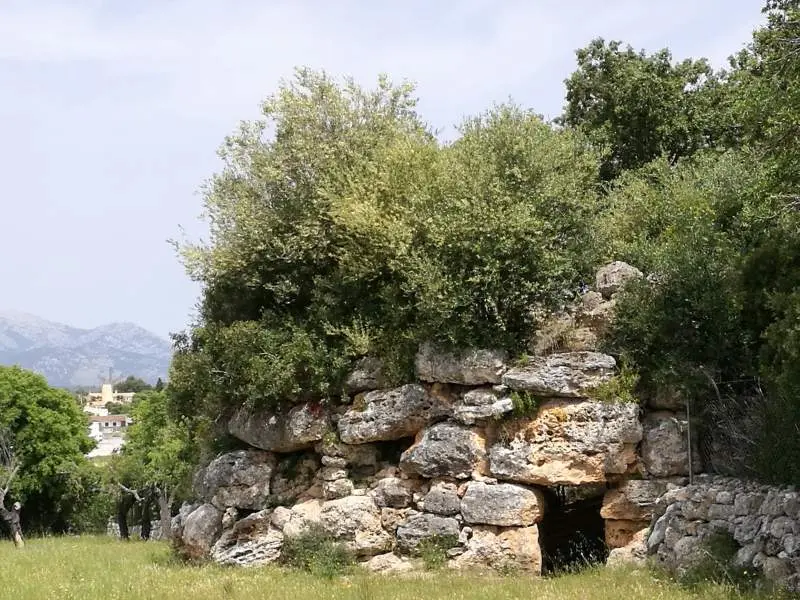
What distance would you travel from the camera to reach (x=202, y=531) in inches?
693

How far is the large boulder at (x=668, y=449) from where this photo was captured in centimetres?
1483

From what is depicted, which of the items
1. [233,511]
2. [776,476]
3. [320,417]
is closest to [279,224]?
[320,417]

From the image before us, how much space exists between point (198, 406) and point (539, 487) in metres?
8.68

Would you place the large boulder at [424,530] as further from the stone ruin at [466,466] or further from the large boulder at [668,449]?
the large boulder at [668,449]

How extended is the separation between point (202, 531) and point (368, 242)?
7.33 meters

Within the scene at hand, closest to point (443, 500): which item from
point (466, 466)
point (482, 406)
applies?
point (466, 466)

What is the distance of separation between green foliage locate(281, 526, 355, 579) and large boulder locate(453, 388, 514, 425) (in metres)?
3.43

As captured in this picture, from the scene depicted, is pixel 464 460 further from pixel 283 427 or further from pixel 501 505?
pixel 283 427

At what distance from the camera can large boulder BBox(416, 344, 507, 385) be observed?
15.6m

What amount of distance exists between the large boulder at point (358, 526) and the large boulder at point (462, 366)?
2.91m

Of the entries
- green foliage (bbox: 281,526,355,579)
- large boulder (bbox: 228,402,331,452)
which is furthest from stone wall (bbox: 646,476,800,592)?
large boulder (bbox: 228,402,331,452)

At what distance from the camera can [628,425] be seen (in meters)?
14.8

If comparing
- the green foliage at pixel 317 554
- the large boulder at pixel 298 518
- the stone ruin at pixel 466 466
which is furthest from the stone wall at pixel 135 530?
the green foliage at pixel 317 554

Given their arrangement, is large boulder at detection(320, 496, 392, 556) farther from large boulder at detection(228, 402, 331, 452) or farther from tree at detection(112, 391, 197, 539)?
tree at detection(112, 391, 197, 539)
